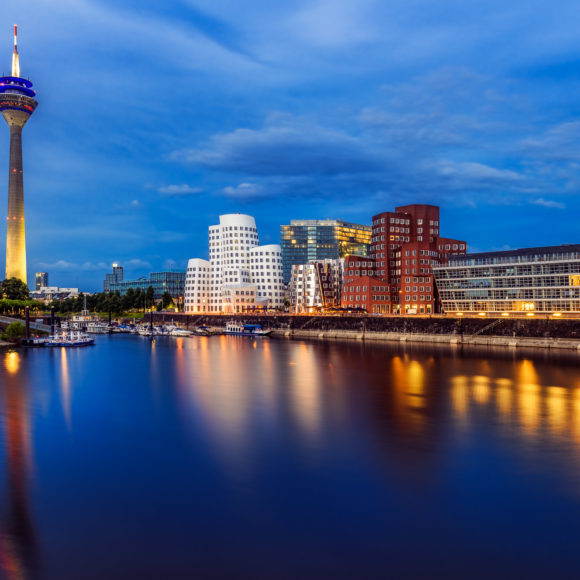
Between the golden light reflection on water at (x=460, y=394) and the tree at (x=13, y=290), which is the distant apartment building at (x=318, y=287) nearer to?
the tree at (x=13, y=290)

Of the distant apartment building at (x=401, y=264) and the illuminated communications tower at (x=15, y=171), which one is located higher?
the illuminated communications tower at (x=15, y=171)

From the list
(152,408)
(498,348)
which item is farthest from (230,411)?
(498,348)

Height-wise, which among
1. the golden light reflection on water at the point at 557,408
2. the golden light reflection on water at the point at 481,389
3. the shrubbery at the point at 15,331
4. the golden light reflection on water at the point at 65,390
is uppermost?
the shrubbery at the point at 15,331

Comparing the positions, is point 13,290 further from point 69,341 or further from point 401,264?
point 401,264

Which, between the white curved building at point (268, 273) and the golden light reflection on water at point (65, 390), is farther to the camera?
the white curved building at point (268, 273)

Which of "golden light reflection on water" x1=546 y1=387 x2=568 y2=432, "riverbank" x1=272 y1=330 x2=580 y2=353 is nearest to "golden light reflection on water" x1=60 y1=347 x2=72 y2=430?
"golden light reflection on water" x1=546 y1=387 x2=568 y2=432

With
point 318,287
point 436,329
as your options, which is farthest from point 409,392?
point 318,287

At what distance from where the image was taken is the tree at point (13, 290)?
463 ft

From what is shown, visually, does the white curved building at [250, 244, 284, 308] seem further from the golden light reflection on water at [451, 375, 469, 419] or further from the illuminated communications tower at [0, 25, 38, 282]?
the golden light reflection on water at [451, 375, 469, 419]

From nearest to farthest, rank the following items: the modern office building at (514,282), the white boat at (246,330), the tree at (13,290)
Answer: the modern office building at (514,282), the white boat at (246,330), the tree at (13,290)

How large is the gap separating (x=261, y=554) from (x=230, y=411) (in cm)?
2306

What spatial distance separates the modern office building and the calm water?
170 ft

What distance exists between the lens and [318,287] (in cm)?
15050

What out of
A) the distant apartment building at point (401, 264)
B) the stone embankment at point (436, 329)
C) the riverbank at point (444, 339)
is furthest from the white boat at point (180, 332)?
the distant apartment building at point (401, 264)
